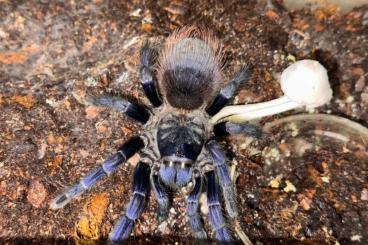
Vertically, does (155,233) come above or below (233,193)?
below

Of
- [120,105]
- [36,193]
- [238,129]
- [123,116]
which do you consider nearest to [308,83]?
[238,129]

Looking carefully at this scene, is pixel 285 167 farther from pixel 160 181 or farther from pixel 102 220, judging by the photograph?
pixel 102 220

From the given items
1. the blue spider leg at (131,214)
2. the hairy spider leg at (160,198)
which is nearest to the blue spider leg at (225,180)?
the hairy spider leg at (160,198)

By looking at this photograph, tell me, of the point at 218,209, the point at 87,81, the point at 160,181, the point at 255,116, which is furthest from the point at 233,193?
the point at 87,81

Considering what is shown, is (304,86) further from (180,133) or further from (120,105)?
(120,105)

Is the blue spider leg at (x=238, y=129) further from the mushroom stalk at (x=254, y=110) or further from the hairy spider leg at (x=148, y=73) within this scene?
the hairy spider leg at (x=148, y=73)

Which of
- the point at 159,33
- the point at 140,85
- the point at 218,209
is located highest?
the point at 159,33

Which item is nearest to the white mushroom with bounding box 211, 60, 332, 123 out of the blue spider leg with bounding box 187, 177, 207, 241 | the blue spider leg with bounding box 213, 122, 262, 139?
the blue spider leg with bounding box 213, 122, 262, 139
